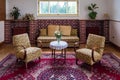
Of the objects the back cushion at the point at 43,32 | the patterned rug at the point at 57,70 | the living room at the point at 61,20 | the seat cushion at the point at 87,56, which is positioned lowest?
the patterned rug at the point at 57,70

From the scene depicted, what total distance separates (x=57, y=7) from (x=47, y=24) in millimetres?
979

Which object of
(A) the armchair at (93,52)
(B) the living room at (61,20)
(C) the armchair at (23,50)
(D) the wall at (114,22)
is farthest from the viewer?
(B) the living room at (61,20)

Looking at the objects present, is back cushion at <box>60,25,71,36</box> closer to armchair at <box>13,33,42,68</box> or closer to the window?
the window

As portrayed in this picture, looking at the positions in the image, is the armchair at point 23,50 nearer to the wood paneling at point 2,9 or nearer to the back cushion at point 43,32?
the back cushion at point 43,32

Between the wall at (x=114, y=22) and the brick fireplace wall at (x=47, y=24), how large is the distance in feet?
1.35

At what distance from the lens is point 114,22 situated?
6.69 meters

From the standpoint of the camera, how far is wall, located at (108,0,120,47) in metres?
6.25

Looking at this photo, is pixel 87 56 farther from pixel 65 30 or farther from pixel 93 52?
pixel 65 30

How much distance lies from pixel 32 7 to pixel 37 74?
436 cm

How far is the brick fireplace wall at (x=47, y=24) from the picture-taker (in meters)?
7.20

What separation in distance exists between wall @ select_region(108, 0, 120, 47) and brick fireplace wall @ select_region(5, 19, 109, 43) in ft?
1.35

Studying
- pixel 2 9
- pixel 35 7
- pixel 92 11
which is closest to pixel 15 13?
pixel 2 9

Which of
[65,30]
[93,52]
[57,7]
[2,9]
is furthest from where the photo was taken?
[57,7]

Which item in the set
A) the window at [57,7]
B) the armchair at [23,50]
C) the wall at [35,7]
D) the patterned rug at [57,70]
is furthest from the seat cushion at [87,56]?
the window at [57,7]
